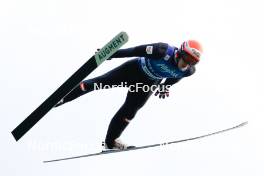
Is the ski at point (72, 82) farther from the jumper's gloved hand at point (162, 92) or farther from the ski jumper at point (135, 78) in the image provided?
the jumper's gloved hand at point (162, 92)

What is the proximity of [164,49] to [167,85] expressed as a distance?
38.4 inches

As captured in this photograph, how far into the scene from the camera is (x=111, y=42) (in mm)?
8133

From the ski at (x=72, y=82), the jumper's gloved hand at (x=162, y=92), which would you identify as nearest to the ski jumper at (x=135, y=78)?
the jumper's gloved hand at (x=162, y=92)

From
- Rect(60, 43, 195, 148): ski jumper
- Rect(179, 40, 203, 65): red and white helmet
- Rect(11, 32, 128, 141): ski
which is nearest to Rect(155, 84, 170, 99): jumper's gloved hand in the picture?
Rect(60, 43, 195, 148): ski jumper

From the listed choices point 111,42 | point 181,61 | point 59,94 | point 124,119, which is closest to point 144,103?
point 124,119

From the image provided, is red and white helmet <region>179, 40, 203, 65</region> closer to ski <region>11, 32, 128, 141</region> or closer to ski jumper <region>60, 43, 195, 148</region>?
ski jumper <region>60, 43, 195, 148</region>

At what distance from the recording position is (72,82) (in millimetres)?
8789

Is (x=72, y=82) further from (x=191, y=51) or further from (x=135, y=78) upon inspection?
(x=191, y=51)

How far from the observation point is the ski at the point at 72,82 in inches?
319

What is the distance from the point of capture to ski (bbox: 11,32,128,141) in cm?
809

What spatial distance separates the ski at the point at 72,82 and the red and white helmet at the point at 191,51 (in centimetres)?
157

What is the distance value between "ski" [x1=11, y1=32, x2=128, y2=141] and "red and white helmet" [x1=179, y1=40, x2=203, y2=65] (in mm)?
1572

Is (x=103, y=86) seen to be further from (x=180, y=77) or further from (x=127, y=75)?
(x=180, y=77)

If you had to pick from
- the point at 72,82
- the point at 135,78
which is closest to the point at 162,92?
the point at 135,78
